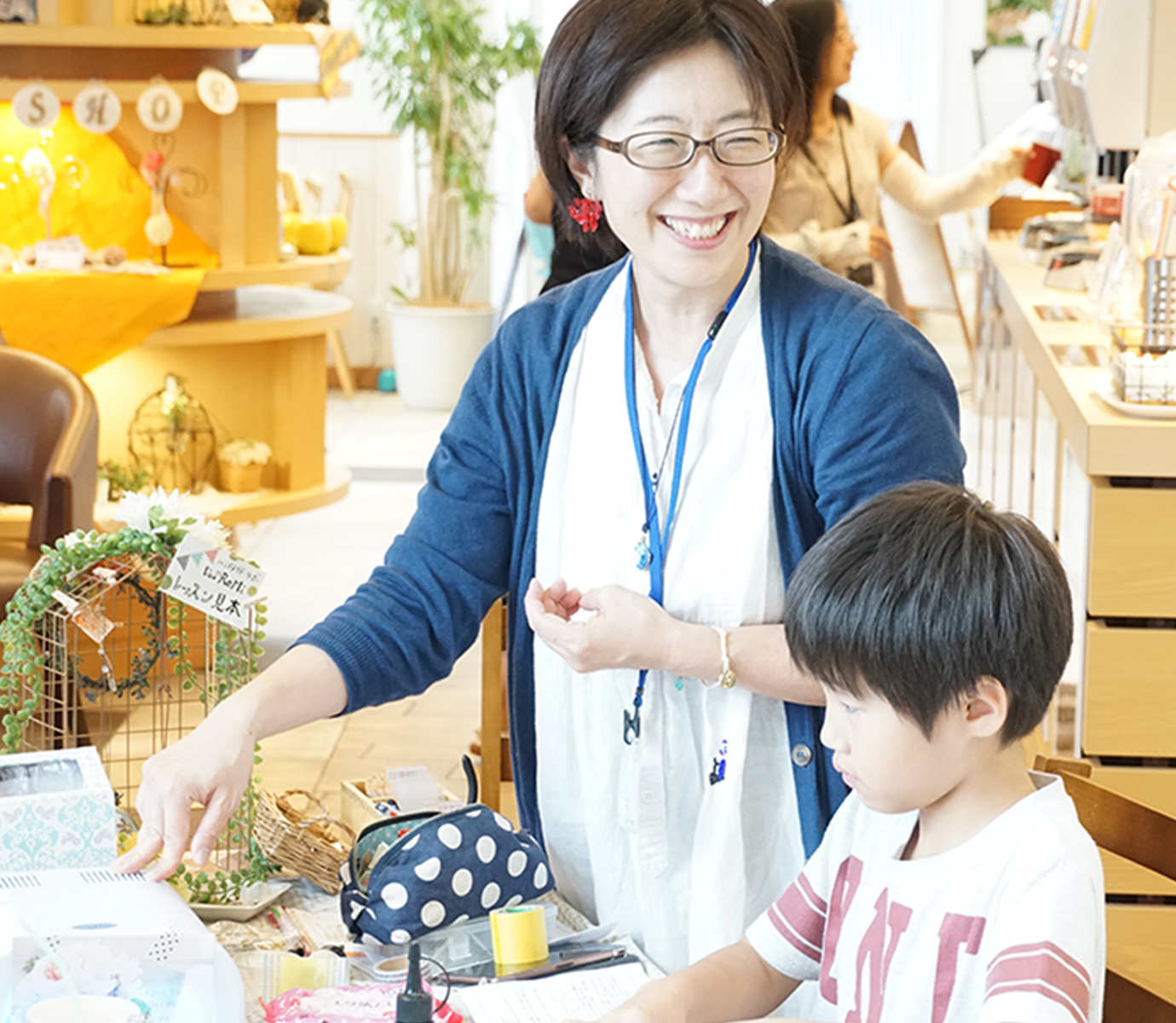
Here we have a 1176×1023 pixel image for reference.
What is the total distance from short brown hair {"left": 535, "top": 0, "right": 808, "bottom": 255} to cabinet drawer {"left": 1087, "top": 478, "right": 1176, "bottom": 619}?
1.33 m

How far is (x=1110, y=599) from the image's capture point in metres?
2.77

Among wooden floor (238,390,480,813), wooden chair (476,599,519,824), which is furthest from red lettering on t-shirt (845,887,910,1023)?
wooden floor (238,390,480,813)

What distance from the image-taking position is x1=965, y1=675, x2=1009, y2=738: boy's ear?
120cm

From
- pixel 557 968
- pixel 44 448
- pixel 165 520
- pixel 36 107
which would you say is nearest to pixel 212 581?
pixel 165 520

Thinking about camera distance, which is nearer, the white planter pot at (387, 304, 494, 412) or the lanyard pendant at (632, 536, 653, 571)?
the lanyard pendant at (632, 536, 653, 571)

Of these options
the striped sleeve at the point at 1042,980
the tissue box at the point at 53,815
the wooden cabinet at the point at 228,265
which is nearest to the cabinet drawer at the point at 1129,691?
the striped sleeve at the point at 1042,980

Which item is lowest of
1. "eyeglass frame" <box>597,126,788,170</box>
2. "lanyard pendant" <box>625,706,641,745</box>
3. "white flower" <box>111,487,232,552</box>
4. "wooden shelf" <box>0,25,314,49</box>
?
"lanyard pendant" <box>625,706,641,745</box>

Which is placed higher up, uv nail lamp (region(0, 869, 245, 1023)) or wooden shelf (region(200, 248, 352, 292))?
wooden shelf (region(200, 248, 352, 292))

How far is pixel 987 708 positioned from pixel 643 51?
0.70m

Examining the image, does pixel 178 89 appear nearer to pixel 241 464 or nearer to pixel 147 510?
pixel 241 464

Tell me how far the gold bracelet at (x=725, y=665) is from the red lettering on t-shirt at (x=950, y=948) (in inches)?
15.2

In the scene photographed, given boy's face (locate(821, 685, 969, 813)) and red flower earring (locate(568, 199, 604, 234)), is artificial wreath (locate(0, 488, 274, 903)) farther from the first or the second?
boy's face (locate(821, 685, 969, 813))

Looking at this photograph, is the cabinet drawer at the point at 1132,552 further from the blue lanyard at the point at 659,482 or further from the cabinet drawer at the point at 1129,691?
the blue lanyard at the point at 659,482

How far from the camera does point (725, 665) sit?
156cm
